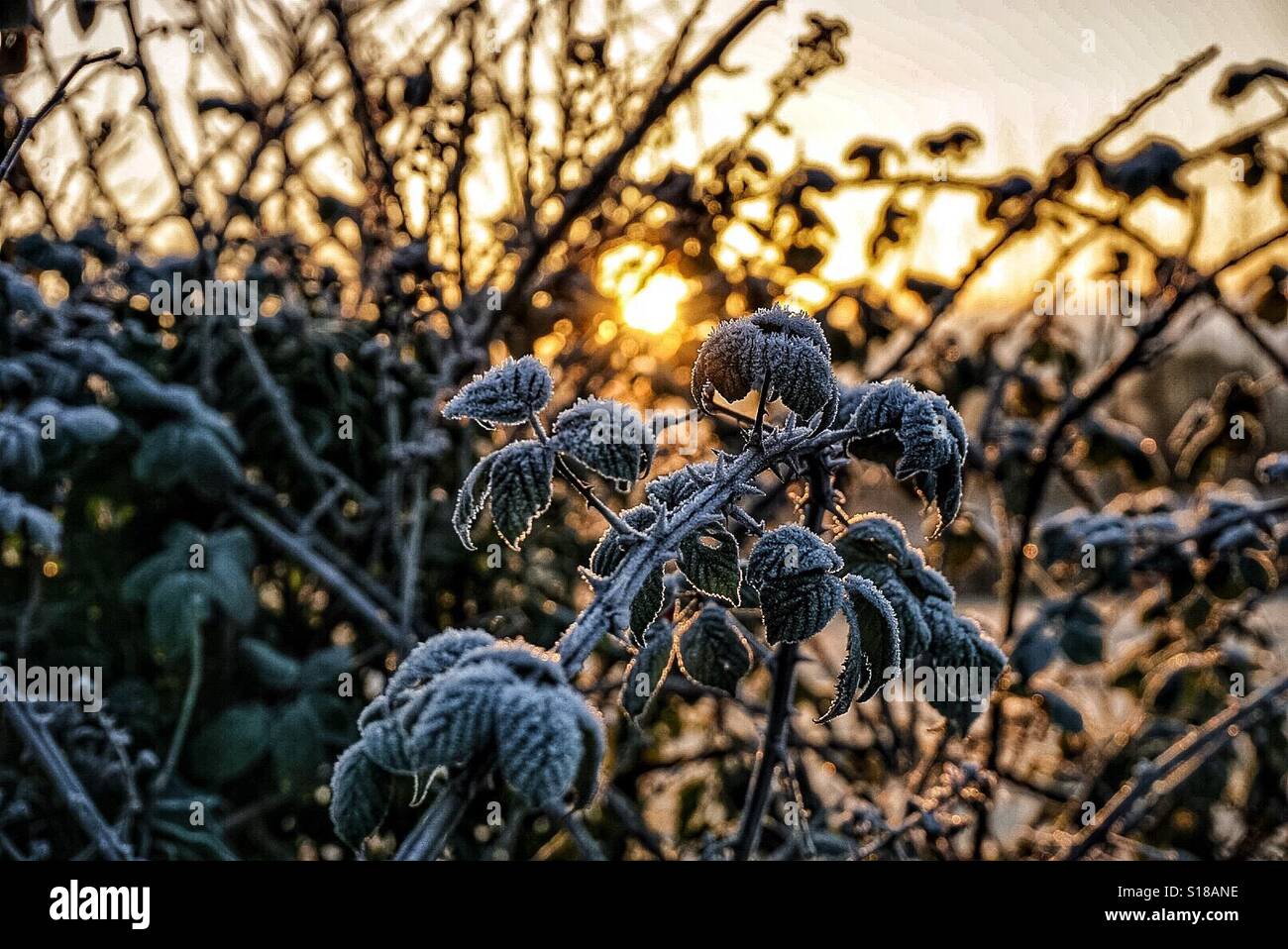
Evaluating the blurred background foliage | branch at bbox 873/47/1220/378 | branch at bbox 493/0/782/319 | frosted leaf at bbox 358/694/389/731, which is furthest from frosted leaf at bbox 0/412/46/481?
branch at bbox 873/47/1220/378

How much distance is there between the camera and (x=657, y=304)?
199 centimetres

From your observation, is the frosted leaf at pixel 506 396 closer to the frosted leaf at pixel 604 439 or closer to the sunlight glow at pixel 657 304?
the frosted leaf at pixel 604 439

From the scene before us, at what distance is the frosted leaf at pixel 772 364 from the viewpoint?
2.45 ft

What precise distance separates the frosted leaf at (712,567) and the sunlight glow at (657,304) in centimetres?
123

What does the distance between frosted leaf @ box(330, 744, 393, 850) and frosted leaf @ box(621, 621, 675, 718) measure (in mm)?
221

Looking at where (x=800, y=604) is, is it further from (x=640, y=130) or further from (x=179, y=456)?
(x=179, y=456)

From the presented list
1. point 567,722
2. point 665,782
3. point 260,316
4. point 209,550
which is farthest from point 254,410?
point 567,722

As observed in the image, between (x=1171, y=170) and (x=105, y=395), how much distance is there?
5.38 ft

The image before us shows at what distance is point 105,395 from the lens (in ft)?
5.61

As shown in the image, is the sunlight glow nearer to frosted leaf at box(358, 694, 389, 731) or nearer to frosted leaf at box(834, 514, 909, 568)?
frosted leaf at box(834, 514, 909, 568)

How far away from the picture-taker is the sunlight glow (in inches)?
77.7

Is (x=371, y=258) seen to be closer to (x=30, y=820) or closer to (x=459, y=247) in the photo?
(x=459, y=247)

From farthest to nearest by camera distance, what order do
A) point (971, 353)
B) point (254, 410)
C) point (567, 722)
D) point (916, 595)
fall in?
point (971, 353) → point (254, 410) → point (916, 595) → point (567, 722)

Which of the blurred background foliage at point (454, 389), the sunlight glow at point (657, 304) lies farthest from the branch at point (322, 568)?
the sunlight glow at point (657, 304)
